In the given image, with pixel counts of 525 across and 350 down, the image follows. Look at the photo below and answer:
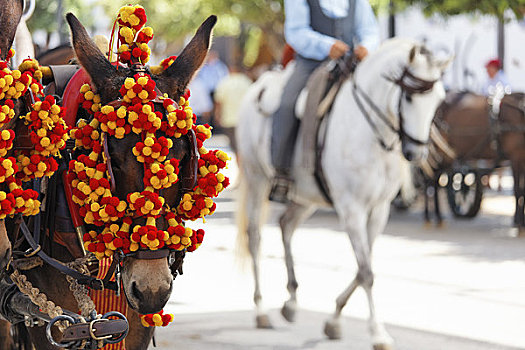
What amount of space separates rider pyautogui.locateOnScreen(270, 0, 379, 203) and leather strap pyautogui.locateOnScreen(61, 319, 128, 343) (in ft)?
13.3

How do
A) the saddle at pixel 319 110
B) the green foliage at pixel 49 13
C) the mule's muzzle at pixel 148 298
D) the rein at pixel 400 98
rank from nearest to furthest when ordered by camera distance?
the mule's muzzle at pixel 148 298 → the rein at pixel 400 98 → the saddle at pixel 319 110 → the green foliage at pixel 49 13

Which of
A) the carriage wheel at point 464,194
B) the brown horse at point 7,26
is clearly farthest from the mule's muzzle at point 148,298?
the carriage wheel at point 464,194

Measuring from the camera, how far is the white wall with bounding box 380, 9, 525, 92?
16.8 m

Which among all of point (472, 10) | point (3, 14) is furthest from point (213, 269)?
point (3, 14)

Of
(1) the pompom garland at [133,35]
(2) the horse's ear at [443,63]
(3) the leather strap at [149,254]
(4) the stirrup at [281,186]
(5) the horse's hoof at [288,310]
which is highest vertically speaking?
(1) the pompom garland at [133,35]

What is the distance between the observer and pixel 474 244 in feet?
38.3

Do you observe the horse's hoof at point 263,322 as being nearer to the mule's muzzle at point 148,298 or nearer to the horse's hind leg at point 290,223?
the horse's hind leg at point 290,223

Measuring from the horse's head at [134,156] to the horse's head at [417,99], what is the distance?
3175 mm

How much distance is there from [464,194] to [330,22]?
6900 millimetres

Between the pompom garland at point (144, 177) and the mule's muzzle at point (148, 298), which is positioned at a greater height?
the pompom garland at point (144, 177)

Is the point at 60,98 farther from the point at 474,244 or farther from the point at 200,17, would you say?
the point at 200,17

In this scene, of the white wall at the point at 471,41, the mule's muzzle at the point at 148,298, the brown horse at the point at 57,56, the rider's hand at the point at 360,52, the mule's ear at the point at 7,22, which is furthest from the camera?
the white wall at the point at 471,41

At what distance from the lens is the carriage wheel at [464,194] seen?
13.6 metres

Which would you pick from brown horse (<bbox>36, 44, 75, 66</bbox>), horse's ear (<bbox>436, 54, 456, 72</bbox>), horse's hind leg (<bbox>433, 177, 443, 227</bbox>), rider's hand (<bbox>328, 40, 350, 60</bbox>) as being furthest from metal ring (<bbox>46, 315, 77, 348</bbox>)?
horse's hind leg (<bbox>433, 177, 443, 227</bbox>)
